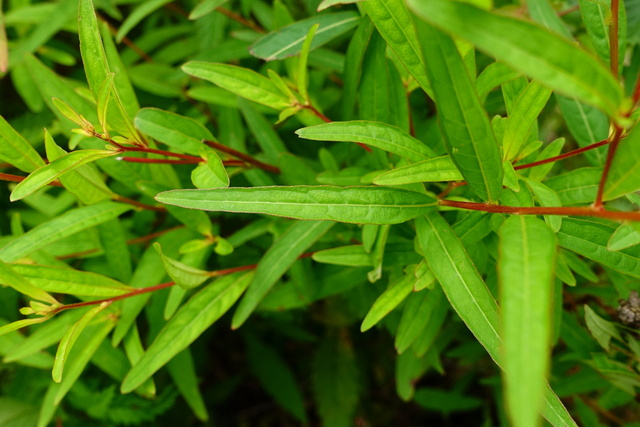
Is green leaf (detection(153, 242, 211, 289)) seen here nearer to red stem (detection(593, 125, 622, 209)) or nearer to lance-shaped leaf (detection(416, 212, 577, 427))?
lance-shaped leaf (detection(416, 212, 577, 427))

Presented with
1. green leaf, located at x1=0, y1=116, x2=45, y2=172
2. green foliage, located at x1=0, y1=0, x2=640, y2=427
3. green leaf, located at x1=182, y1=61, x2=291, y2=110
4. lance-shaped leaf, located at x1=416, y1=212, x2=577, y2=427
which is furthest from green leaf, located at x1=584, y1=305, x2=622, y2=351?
green leaf, located at x1=0, y1=116, x2=45, y2=172

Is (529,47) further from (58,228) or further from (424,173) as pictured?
(58,228)

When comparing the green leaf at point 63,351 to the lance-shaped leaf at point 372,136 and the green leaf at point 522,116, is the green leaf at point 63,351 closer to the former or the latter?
the lance-shaped leaf at point 372,136

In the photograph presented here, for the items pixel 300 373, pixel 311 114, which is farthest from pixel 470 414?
pixel 311 114

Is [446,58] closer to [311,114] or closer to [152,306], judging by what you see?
[311,114]

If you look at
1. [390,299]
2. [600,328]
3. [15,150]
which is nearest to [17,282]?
[15,150]

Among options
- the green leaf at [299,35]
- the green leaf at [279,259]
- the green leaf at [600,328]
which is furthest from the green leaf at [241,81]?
the green leaf at [600,328]
